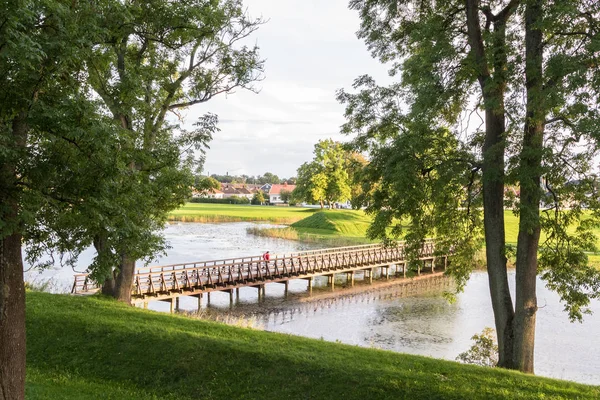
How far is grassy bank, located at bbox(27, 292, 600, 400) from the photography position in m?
9.10

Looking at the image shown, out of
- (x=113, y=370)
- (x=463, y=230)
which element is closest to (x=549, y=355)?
(x=463, y=230)

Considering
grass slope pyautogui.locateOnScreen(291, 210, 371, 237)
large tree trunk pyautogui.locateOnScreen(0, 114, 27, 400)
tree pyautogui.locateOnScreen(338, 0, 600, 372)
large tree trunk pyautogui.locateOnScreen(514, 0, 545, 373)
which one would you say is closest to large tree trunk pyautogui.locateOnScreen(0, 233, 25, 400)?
large tree trunk pyautogui.locateOnScreen(0, 114, 27, 400)

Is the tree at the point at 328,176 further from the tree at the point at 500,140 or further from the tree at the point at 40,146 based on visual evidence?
the tree at the point at 40,146

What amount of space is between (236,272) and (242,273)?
401 mm

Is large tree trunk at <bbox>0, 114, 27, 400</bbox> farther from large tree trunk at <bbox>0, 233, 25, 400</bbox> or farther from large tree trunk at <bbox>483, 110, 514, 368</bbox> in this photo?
large tree trunk at <bbox>483, 110, 514, 368</bbox>

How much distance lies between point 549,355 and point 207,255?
2436 cm

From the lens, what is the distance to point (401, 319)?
2445 cm

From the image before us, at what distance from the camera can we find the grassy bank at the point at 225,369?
910cm

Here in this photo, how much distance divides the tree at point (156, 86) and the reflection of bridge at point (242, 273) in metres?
5.73

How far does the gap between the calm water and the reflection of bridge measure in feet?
3.35

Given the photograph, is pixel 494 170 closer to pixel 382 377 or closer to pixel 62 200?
pixel 382 377

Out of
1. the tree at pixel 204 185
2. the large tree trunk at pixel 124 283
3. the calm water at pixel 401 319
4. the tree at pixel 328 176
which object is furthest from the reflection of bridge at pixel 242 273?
the tree at pixel 328 176

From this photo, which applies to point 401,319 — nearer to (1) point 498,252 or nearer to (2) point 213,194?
(2) point 213,194

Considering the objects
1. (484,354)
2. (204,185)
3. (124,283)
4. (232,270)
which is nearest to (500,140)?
(484,354)
